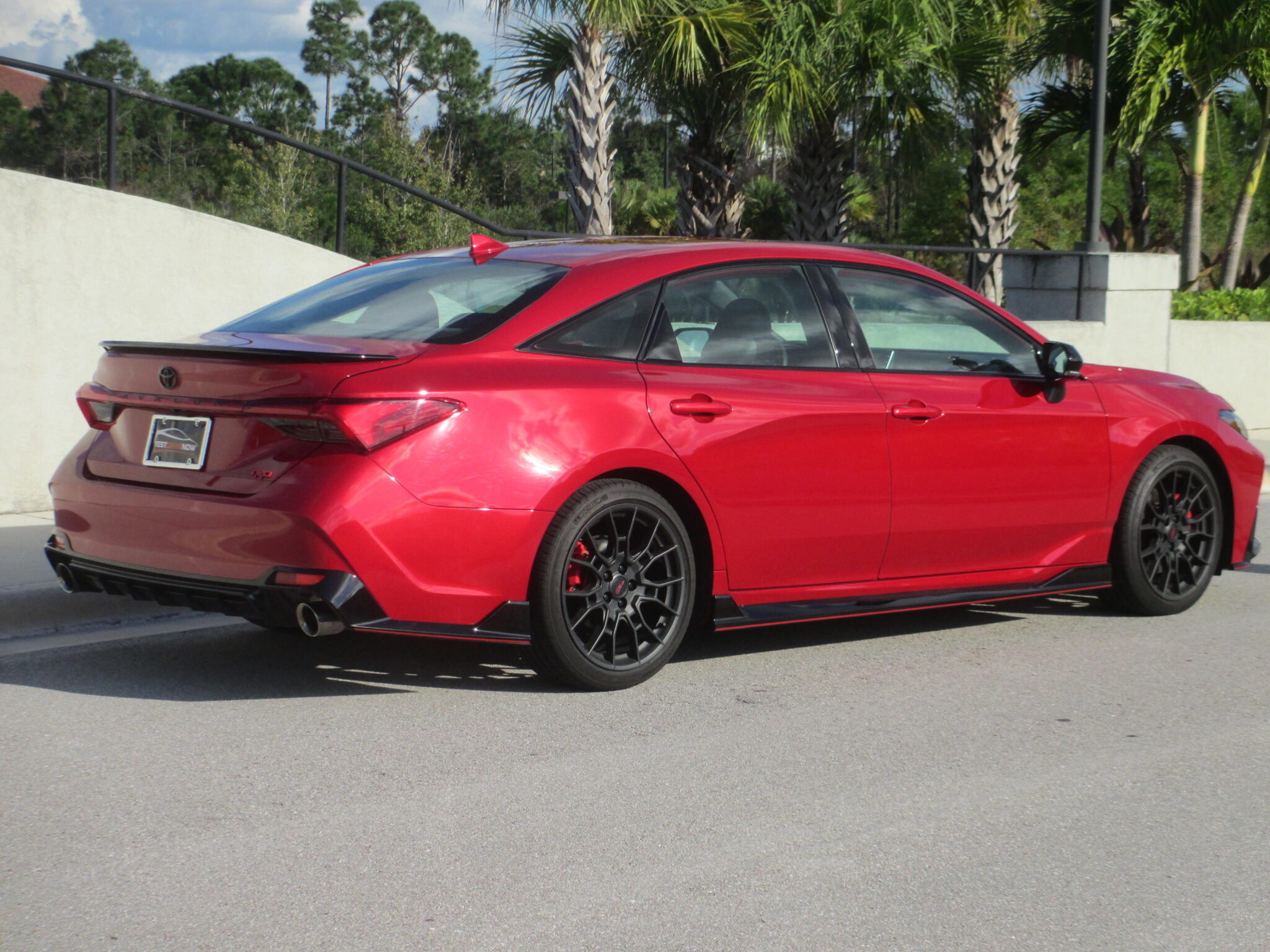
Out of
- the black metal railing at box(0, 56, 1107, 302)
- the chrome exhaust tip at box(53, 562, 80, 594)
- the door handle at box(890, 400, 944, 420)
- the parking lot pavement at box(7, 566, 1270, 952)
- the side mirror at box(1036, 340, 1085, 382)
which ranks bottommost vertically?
the parking lot pavement at box(7, 566, 1270, 952)

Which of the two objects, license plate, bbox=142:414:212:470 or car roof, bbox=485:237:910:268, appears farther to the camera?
car roof, bbox=485:237:910:268

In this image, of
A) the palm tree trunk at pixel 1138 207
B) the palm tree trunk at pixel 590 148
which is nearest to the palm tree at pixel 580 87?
the palm tree trunk at pixel 590 148

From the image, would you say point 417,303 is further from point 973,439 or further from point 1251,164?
point 1251,164

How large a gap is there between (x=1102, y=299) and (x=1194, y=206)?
30.0ft

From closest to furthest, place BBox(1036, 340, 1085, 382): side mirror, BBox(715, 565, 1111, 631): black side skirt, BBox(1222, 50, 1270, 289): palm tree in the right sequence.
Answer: BBox(715, 565, 1111, 631): black side skirt, BBox(1036, 340, 1085, 382): side mirror, BBox(1222, 50, 1270, 289): palm tree

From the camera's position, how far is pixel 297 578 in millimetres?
4469

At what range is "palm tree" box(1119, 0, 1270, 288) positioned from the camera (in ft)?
59.5

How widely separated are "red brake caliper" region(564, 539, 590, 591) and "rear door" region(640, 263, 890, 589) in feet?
1.58

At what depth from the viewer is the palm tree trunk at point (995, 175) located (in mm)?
19984

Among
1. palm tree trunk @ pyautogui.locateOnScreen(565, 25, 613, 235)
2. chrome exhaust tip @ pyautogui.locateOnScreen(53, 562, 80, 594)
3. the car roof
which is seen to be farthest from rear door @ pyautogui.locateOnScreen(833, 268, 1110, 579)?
palm tree trunk @ pyautogui.locateOnScreen(565, 25, 613, 235)

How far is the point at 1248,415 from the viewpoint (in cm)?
1658

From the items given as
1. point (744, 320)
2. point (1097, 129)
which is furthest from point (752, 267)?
point (1097, 129)

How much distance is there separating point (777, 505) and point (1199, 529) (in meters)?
2.54

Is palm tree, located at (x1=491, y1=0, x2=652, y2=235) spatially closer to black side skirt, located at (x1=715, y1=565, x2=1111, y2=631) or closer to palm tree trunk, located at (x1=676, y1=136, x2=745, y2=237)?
palm tree trunk, located at (x1=676, y1=136, x2=745, y2=237)
